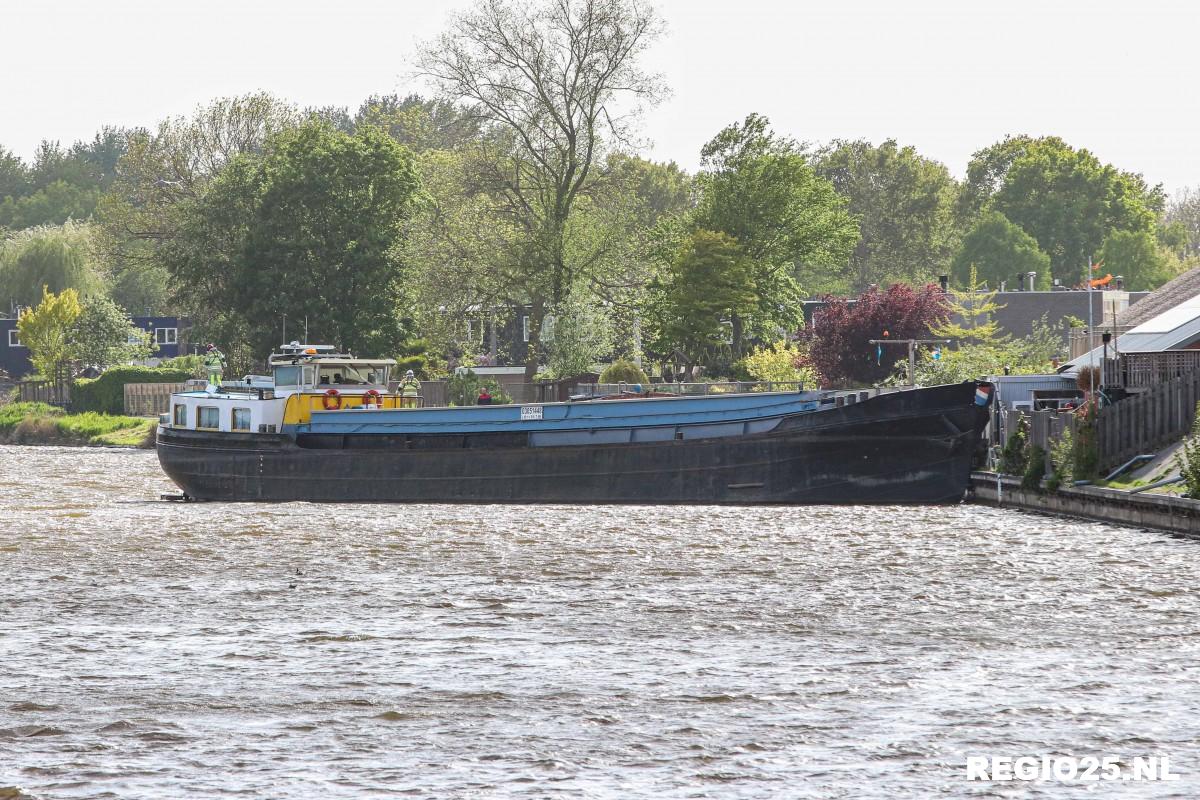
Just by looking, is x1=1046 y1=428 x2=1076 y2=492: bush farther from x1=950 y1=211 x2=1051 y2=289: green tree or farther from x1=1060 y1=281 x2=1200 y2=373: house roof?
x1=950 y1=211 x2=1051 y2=289: green tree

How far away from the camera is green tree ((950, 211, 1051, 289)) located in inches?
4916

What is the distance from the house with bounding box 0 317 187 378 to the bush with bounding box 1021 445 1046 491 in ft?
296

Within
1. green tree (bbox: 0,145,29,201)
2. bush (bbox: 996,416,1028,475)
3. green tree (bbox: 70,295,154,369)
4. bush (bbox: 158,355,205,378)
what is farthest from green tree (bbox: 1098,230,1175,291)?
green tree (bbox: 0,145,29,201)

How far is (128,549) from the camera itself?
99.2 feet

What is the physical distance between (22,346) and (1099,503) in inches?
3932

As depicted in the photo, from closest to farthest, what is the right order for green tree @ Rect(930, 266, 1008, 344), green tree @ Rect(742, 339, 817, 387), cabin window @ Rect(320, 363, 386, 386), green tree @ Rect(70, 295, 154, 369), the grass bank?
cabin window @ Rect(320, 363, 386, 386)
green tree @ Rect(742, 339, 817, 387)
green tree @ Rect(930, 266, 1008, 344)
the grass bank
green tree @ Rect(70, 295, 154, 369)

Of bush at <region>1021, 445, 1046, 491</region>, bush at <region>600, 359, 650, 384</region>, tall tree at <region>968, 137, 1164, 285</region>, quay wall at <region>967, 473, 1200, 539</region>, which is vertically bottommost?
quay wall at <region>967, 473, 1200, 539</region>

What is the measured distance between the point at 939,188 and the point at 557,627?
135 metres

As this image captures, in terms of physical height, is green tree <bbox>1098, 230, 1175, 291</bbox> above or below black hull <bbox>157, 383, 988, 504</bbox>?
above

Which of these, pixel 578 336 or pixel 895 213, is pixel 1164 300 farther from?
pixel 895 213

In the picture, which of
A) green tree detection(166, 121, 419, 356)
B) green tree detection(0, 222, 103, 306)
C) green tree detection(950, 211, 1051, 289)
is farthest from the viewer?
green tree detection(950, 211, 1051, 289)

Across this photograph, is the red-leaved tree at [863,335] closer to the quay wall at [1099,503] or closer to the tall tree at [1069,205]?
the quay wall at [1099,503]

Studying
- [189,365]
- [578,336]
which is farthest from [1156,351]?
[189,365]

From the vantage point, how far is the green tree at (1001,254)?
410 ft
